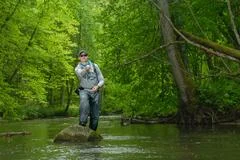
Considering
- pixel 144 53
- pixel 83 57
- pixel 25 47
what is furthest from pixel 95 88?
pixel 25 47

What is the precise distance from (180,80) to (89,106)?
6271 mm

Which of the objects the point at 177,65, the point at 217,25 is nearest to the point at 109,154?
the point at 177,65

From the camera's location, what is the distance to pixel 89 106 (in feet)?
39.6

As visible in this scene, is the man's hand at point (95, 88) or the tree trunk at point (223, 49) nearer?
the tree trunk at point (223, 49)

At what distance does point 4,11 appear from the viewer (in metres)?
29.1

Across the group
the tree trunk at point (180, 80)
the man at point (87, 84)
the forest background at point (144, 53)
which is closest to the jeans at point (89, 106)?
the man at point (87, 84)

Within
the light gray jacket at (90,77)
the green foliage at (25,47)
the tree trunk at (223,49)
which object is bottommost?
the light gray jacket at (90,77)

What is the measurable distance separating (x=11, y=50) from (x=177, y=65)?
14.3 meters

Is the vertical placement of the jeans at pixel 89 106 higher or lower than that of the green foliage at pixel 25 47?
lower

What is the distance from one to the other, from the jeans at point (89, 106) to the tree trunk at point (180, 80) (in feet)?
18.8

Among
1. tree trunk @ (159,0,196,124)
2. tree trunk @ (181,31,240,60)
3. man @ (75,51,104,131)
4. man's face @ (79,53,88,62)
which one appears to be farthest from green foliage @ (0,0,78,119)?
tree trunk @ (181,31,240,60)

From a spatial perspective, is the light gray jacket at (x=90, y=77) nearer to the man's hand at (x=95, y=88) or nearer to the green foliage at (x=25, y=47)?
the man's hand at (x=95, y=88)

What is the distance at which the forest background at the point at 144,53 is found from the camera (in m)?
17.3

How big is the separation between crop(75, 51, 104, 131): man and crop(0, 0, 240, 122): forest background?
0.67 meters
